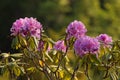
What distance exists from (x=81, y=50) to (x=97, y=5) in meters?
22.8

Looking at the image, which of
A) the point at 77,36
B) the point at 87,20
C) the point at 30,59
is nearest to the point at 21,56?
the point at 30,59

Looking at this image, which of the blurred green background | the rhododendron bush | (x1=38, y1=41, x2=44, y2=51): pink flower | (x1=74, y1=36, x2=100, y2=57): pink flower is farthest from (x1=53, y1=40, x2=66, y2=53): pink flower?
the blurred green background

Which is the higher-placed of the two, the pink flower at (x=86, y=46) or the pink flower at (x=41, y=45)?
the pink flower at (x=41, y=45)

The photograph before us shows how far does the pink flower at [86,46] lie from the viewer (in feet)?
10.8

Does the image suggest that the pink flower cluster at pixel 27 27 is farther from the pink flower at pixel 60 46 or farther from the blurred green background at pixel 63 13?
the blurred green background at pixel 63 13

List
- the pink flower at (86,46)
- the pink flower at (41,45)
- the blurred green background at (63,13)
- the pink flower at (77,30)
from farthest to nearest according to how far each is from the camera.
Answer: the blurred green background at (63,13)
the pink flower at (41,45)
the pink flower at (77,30)
the pink flower at (86,46)

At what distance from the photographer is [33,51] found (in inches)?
A: 145

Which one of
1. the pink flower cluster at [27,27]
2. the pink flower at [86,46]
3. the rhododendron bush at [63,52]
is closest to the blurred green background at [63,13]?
the rhododendron bush at [63,52]

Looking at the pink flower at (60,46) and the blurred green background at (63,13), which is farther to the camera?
the blurred green background at (63,13)

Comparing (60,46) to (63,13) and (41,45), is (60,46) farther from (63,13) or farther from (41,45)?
(63,13)

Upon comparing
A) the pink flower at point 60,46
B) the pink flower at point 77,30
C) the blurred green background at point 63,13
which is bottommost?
the pink flower at point 60,46

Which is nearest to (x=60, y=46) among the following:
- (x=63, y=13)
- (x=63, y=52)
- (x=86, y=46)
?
(x=63, y=52)

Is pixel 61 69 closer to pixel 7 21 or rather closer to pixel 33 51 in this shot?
pixel 33 51

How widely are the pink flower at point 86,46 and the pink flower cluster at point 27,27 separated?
13.0 inches
